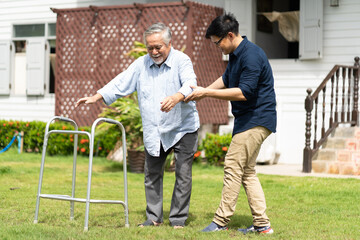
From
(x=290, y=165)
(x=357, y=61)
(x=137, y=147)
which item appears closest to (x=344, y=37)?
(x=357, y=61)

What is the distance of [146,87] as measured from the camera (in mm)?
5449

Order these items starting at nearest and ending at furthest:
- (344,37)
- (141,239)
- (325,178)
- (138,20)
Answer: (141,239) < (325,178) < (344,37) < (138,20)

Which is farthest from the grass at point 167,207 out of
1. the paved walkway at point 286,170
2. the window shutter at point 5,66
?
the window shutter at point 5,66

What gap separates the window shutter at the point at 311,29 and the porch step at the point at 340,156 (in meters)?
1.63

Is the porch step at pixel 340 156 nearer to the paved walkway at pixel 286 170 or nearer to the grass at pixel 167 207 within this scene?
the paved walkway at pixel 286 170

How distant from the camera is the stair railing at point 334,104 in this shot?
31.6ft

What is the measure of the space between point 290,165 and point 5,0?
7.40 m

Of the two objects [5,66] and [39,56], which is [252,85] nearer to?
[39,56]

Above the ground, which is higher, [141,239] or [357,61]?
[357,61]

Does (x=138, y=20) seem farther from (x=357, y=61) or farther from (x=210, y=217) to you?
(x=210, y=217)

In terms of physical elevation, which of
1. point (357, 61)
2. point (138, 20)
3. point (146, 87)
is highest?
point (138, 20)

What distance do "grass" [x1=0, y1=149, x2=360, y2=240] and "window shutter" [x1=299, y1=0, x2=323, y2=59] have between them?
2.62m

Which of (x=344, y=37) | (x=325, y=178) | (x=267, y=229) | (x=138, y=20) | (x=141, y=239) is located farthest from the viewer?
(x=138, y=20)

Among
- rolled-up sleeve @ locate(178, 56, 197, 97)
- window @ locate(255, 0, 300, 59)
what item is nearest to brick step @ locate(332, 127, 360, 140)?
window @ locate(255, 0, 300, 59)
